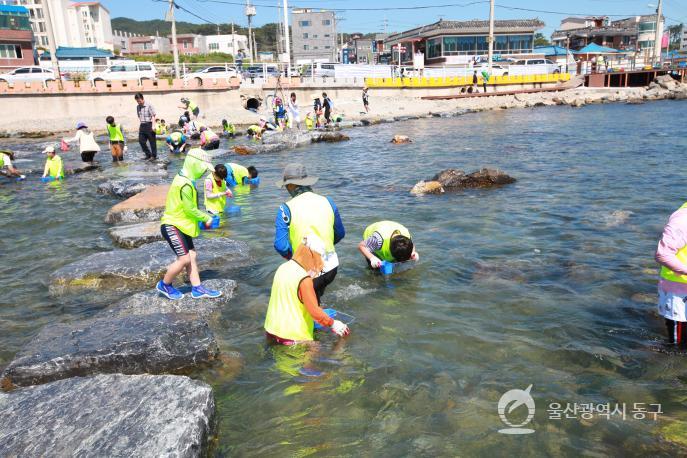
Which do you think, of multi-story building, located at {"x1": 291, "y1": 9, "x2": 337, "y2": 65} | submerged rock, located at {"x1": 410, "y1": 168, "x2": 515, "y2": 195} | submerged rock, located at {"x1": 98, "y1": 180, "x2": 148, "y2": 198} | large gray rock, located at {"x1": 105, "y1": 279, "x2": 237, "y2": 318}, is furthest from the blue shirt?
multi-story building, located at {"x1": 291, "y1": 9, "x2": 337, "y2": 65}

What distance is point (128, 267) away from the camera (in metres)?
7.14

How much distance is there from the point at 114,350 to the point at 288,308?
5.33 feet

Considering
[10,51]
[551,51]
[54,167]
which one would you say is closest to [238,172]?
[54,167]

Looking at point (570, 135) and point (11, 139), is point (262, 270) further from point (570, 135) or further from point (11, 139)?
point (11, 139)

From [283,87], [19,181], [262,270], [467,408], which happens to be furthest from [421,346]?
[283,87]

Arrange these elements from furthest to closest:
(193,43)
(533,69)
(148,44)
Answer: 1. (193,43)
2. (148,44)
3. (533,69)

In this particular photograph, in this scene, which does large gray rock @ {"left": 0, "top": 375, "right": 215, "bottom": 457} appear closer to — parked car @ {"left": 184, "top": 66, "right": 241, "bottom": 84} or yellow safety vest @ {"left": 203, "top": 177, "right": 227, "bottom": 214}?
yellow safety vest @ {"left": 203, "top": 177, "right": 227, "bottom": 214}

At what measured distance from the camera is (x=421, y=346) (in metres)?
5.10

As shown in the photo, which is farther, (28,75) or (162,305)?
(28,75)

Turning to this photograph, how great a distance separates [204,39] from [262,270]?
124 metres

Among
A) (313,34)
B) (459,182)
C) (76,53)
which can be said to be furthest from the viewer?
(313,34)

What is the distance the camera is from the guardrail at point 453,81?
3888 centimetres

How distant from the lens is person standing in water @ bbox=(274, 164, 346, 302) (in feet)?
15.4

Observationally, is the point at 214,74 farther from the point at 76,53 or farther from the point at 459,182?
the point at 76,53
